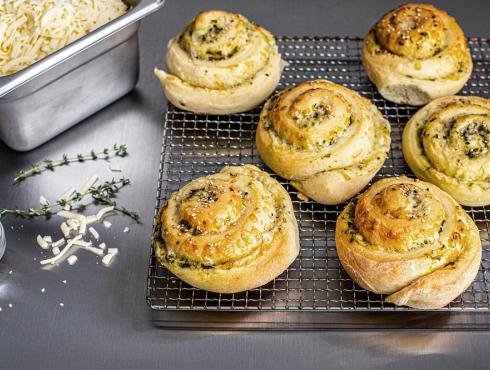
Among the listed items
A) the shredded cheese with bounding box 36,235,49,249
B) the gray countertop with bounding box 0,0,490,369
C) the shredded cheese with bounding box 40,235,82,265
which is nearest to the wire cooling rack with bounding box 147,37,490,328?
the gray countertop with bounding box 0,0,490,369

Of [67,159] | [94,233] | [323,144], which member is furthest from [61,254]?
[323,144]

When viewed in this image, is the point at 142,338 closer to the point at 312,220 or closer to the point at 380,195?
the point at 312,220

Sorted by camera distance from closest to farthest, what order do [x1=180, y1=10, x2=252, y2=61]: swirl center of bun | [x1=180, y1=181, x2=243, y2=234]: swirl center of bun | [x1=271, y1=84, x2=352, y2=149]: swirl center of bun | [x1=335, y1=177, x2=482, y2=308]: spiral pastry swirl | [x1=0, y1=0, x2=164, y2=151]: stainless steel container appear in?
[x1=335, y1=177, x2=482, y2=308]: spiral pastry swirl → [x1=180, y1=181, x2=243, y2=234]: swirl center of bun → [x1=0, y1=0, x2=164, y2=151]: stainless steel container → [x1=271, y1=84, x2=352, y2=149]: swirl center of bun → [x1=180, y1=10, x2=252, y2=61]: swirl center of bun

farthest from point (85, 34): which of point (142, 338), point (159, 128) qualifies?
point (142, 338)

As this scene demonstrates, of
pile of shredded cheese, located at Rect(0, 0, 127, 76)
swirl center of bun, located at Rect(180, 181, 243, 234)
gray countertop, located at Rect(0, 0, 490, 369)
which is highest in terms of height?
pile of shredded cheese, located at Rect(0, 0, 127, 76)

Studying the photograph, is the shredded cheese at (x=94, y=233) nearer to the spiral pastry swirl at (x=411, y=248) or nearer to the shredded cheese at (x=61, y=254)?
the shredded cheese at (x=61, y=254)

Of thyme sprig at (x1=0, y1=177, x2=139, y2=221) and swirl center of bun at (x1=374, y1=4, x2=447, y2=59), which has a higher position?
swirl center of bun at (x1=374, y1=4, x2=447, y2=59)

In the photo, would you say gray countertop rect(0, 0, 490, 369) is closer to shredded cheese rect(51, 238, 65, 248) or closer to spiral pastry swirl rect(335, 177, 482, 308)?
shredded cheese rect(51, 238, 65, 248)

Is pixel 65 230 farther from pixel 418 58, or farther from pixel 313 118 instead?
pixel 418 58
